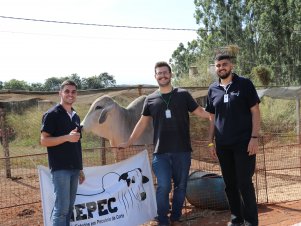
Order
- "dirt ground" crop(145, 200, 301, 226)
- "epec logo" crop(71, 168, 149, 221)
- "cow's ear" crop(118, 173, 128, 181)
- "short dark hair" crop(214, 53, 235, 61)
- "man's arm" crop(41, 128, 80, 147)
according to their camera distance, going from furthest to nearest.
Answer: "dirt ground" crop(145, 200, 301, 226)
"cow's ear" crop(118, 173, 128, 181)
"epec logo" crop(71, 168, 149, 221)
"short dark hair" crop(214, 53, 235, 61)
"man's arm" crop(41, 128, 80, 147)

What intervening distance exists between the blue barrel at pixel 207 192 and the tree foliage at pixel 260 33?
24.3m

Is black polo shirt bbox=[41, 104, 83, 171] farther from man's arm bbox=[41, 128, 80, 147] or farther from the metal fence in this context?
the metal fence

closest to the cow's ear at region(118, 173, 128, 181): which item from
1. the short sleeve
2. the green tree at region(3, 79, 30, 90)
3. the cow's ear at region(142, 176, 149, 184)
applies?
the cow's ear at region(142, 176, 149, 184)

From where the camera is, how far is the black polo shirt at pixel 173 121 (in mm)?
5258

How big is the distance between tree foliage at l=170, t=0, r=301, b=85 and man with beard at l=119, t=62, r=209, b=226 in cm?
2580

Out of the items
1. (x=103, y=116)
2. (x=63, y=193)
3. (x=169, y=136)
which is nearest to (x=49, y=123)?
(x=63, y=193)

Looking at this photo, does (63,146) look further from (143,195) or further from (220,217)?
(220,217)

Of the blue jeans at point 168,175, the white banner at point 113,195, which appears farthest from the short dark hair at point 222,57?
the white banner at point 113,195

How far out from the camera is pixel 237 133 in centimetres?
480

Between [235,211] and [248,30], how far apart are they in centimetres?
3242

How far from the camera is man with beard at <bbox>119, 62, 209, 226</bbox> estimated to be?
526cm

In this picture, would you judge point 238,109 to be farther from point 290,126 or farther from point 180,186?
point 290,126

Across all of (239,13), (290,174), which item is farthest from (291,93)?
(239,13)

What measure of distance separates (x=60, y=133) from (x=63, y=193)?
25.3 inches
